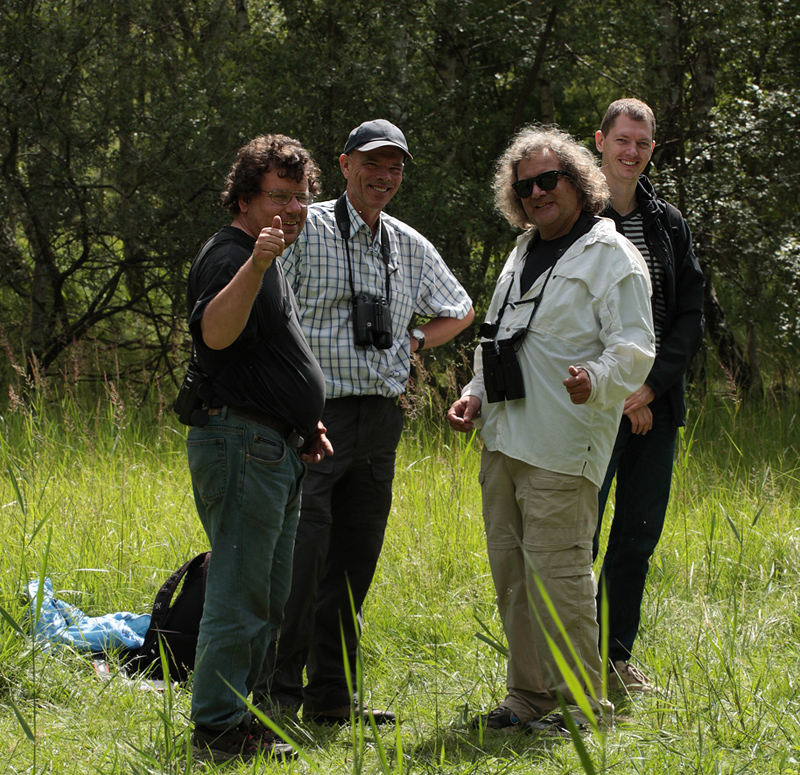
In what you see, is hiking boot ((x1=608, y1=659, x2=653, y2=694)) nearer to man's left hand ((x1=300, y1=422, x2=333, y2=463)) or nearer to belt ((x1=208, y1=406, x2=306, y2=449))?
man's left hand ((x1=300, y1=422, x2=333, y2=463))

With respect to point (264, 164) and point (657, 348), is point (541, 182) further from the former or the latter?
point (264, 164)

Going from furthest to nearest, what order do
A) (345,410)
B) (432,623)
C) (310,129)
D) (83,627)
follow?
(310,129) → (432,623) → (83,627) → (345,410)

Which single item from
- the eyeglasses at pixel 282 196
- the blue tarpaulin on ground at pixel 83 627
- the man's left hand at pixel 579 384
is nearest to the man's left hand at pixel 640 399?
the man's left hand at pixel 579 384

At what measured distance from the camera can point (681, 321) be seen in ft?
10.8

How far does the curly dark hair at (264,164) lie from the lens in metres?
2.63

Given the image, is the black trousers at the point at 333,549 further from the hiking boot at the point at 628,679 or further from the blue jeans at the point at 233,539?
the hiking boot at the point at 628,679

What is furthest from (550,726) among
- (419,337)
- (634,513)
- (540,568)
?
(419,337)

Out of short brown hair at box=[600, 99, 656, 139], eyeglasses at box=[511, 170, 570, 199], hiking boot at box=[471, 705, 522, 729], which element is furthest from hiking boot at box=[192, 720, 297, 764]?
short brown hair at box=[600, 99, 656, 139]

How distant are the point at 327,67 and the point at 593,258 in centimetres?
556

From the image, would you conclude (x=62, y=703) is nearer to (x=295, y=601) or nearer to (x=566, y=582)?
(x=295, y=601)

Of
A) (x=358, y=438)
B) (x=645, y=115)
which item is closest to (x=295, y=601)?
(x=358, y=438)

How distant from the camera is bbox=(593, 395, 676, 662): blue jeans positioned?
3.29 meters

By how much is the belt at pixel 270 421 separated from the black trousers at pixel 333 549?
406mm

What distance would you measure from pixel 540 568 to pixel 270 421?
0.98 metres
